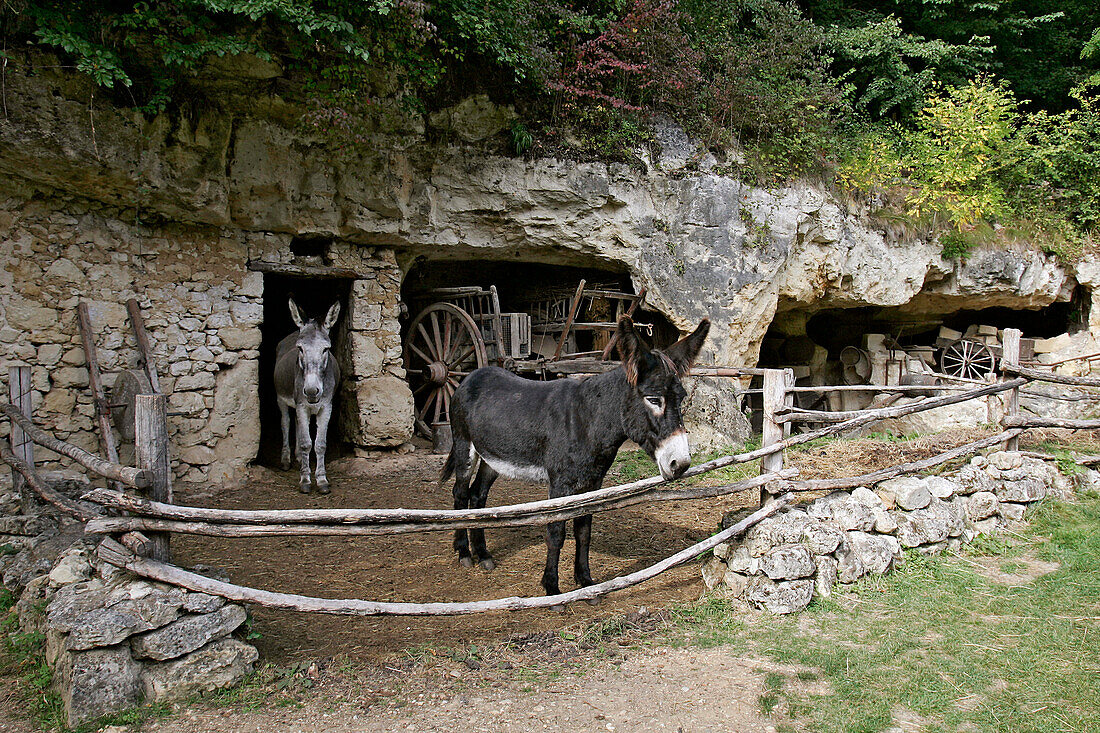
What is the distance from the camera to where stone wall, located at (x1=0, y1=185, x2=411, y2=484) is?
19.3 feet

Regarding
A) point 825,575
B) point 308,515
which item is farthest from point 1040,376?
point 308,515

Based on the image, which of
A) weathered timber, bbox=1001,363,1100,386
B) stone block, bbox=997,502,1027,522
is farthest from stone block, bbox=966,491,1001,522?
weathered timber, bbox=1001,363,1100,386

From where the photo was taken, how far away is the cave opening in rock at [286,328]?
328 inches

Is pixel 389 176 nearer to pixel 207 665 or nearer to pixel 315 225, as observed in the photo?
pixel 315 225

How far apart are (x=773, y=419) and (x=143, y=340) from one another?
6175 mm

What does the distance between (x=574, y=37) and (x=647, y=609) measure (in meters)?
7.32

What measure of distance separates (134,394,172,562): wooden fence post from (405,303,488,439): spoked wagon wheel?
5.09 meters

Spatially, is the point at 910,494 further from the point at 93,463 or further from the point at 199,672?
the point at 93,463

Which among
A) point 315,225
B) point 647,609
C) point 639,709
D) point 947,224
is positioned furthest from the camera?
point 947,224

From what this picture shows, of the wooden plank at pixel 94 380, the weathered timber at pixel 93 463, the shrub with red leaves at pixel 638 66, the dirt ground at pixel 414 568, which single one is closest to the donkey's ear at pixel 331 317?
the dirt ground at pixel 414 568

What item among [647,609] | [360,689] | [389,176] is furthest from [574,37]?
[360,689]

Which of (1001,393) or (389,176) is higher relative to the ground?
(389,176)

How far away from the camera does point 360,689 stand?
119 inches

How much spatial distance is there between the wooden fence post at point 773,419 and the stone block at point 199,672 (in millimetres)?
3415
